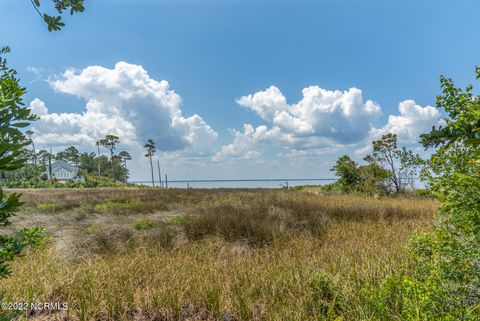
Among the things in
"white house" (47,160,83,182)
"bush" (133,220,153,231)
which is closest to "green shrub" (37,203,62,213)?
"bush" (133,220,153,231)

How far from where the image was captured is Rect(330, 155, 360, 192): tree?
19.9 metres

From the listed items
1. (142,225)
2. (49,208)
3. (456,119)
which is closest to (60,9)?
(456,119)

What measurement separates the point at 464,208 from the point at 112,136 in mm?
61242

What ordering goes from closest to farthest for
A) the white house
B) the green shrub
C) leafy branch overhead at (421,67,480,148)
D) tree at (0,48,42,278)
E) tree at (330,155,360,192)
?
tree at (0,48,42,278) < leafy branch overhead at (421,67,480,148) < the green shrub < tree at (330,155,360,192) < the white house

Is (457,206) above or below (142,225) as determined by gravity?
above

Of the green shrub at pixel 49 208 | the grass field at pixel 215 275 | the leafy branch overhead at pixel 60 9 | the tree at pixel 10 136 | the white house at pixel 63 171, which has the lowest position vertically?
the grass field at pixel 215 275

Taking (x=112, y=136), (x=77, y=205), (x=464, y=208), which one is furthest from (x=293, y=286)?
(x=112, y=136)

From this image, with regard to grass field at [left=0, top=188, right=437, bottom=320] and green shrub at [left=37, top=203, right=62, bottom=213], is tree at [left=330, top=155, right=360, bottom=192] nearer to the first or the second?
grass field at [left=0, top=188, right=437, bottom=320]

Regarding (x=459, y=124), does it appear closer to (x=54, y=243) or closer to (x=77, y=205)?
(x=54, y=243)

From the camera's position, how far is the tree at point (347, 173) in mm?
19898

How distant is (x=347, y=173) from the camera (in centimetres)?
2028

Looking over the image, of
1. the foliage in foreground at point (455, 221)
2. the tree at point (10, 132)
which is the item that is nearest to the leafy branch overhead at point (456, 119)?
the foliage in foreground at point (455, 221)

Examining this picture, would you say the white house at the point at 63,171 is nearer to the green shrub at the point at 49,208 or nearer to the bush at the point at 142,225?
the green shrub at the point at 49,208

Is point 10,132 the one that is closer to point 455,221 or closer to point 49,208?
point 455,221
